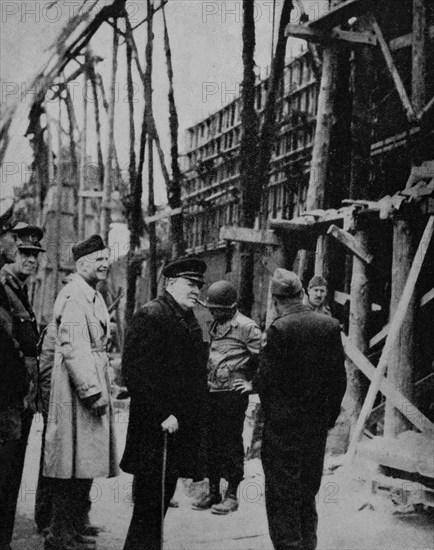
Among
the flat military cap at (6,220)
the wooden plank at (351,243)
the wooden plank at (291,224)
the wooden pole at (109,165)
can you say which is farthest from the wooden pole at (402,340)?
the wooden pole at (109,165)

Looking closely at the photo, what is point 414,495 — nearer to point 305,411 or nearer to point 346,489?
point 346,489

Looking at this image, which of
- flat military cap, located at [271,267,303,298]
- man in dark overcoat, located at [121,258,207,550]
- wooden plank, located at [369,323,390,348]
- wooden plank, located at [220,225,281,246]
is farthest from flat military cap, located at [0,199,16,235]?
wooden plank, located at [369,323,390,348]

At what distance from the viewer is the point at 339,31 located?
239 inches

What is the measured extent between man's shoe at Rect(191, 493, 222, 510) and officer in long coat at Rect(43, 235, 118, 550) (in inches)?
51.6

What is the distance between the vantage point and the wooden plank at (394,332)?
457 centimetres

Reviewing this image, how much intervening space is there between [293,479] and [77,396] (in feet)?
4.49

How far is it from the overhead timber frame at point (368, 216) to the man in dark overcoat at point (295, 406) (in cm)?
132

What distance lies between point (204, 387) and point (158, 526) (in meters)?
0.79

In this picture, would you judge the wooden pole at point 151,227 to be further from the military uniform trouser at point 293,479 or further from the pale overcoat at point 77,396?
the military uniform trouser at point 293,479

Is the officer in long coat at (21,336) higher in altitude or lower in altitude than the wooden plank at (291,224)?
lower

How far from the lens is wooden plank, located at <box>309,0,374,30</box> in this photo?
228 inches

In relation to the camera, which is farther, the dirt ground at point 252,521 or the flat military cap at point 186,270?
the dirt ground at point 252,521

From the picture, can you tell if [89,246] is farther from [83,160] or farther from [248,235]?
[83,160]

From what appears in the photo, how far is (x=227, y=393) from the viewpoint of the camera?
4.70 m
